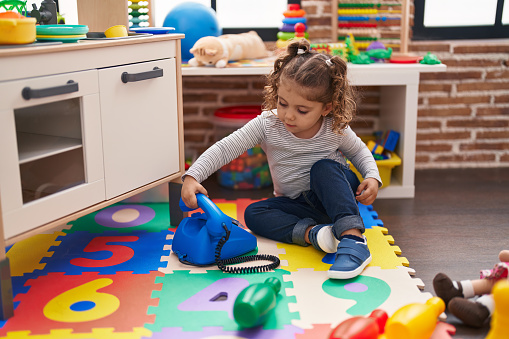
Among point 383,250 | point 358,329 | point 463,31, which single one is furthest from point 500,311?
point 463,31

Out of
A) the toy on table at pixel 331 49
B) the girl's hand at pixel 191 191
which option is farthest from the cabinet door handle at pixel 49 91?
the toy on table at pixel 331 49

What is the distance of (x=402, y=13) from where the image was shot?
2391 millimetres

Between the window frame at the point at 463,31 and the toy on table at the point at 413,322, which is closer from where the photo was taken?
the toy on table at the point at 413,322

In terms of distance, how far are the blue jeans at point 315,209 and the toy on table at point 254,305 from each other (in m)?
0.42

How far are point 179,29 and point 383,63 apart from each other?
0.84m

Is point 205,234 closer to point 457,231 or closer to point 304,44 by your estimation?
point 304,44

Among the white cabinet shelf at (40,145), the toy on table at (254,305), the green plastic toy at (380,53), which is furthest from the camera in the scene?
the green plastic toy at (380,53)

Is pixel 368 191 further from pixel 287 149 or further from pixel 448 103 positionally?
pixel 448 103

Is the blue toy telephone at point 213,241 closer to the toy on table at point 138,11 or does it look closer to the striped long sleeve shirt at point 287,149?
the striped long sleeve shirt at point 287,149

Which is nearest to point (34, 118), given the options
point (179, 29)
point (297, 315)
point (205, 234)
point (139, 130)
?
point (139, 130)

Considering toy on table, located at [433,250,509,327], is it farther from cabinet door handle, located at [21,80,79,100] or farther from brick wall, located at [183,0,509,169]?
brick wall, located at [183,0,509,169]

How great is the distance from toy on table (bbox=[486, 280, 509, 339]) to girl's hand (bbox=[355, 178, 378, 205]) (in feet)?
2.06

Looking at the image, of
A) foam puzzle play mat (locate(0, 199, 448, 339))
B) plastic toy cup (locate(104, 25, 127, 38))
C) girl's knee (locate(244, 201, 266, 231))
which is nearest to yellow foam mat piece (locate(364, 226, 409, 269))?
foam puzzle play mat (locate(0, 199, 448, 339))

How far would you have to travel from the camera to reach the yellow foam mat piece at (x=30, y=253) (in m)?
1.61
